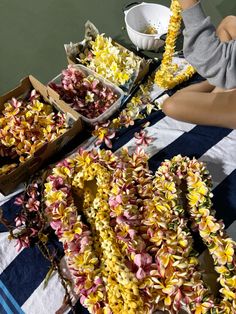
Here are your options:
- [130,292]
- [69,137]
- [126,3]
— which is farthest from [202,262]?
[126,3]

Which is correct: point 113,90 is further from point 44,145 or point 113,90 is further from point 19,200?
point 19,200

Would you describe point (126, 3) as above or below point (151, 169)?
above

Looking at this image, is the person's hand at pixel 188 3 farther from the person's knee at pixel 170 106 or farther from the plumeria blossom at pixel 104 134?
the plumeria blossom at pixel 104 134

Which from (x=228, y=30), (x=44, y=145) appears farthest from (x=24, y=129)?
(x=228, y=30)

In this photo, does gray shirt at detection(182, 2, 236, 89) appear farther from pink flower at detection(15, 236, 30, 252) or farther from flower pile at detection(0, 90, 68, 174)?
pink flower at detection(15, 236, 30, 252)

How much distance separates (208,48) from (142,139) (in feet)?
1.44

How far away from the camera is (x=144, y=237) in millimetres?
1057

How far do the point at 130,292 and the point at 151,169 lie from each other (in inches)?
21.6

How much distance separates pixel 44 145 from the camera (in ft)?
4.25

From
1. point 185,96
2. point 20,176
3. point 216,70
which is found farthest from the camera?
point 185,96

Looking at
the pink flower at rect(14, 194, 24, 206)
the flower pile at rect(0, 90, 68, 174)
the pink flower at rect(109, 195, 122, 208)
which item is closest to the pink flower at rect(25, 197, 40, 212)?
the pink flower at rect(14, 194, 24, 206)

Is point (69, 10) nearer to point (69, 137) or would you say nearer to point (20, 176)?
point (69, 137)

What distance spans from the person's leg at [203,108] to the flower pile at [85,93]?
0.24 meters

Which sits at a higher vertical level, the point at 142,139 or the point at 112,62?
the point at 112,62
